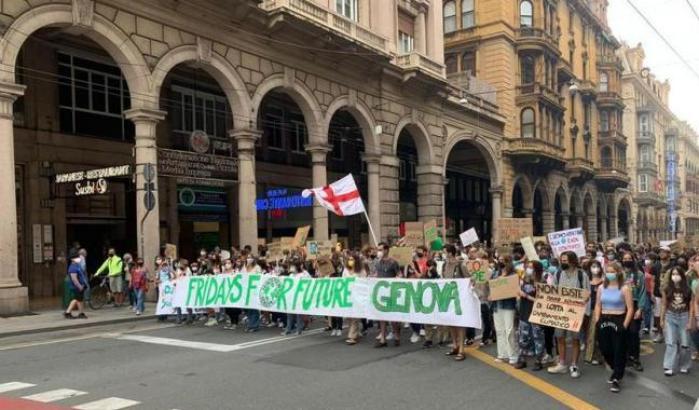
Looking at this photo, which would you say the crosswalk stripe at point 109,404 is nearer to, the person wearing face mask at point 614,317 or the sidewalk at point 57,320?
the person wearing face mask at point 614,317

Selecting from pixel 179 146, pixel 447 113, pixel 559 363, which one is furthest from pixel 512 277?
pixel 447 113

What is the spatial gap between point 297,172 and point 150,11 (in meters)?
13.1

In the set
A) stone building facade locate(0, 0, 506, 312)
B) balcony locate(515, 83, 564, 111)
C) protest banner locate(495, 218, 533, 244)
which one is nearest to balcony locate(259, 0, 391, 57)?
stone building facade locate(0, 0, 506, 312)

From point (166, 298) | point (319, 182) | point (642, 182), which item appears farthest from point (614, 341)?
point (642, 182)

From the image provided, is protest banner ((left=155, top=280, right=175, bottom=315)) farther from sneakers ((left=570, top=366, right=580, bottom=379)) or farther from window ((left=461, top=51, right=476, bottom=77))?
window ((left=461, top=51, right=476, bottom=77))

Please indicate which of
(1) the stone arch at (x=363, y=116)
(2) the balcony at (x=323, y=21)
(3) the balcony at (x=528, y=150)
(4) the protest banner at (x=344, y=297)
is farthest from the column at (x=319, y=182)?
(3) the balcony at (x=528, y=150)

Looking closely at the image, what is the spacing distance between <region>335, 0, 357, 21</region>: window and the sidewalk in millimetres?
14564

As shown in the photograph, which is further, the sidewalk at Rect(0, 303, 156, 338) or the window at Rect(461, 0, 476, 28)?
the window at Rect(461, 0, 476, 28)

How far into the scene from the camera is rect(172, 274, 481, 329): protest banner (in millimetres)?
10344

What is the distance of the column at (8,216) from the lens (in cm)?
1461

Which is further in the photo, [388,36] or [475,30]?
[475,30]

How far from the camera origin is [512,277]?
9.26m

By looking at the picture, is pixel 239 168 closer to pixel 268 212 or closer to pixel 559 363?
pixel 268 212

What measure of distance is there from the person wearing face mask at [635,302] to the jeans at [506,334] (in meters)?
1.52
